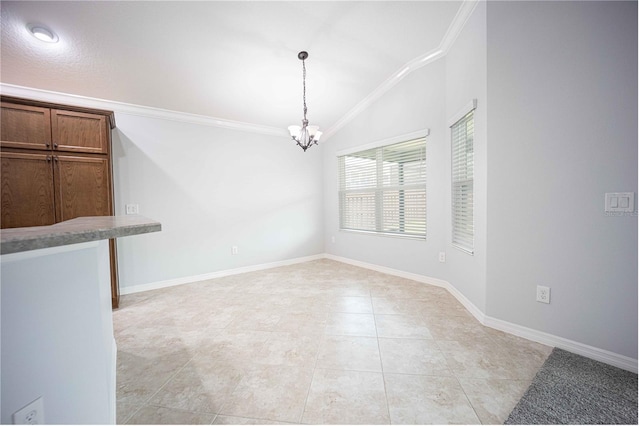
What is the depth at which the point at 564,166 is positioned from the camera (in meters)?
1.78

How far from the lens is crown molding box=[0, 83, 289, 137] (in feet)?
8.51

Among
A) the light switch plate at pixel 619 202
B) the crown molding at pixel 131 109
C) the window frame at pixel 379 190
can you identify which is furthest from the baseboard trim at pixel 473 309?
the crown molding at pixel 131 109

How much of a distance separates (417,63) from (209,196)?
346cm

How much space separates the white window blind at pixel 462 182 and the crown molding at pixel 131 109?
2835 millimetres

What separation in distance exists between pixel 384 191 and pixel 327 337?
253 centimetres

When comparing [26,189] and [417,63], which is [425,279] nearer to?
[417,63]

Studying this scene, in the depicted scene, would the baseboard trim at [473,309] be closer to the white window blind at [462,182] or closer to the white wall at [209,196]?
the white wall at [209,196]

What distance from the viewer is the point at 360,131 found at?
4.13 metres

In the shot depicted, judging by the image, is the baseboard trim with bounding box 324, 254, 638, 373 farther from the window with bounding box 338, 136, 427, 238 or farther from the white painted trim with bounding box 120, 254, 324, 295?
the white painted trim with bounding box 120, 254, 324, 295

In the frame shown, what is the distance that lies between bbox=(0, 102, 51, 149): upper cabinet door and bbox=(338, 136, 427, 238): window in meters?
3.76

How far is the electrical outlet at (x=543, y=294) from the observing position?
189 centimetres

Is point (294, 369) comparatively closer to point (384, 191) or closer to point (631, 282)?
point (631, 282)

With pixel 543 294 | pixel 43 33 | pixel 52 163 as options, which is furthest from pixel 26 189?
pixel 543 294

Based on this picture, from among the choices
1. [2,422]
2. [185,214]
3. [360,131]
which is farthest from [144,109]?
[2,422]
